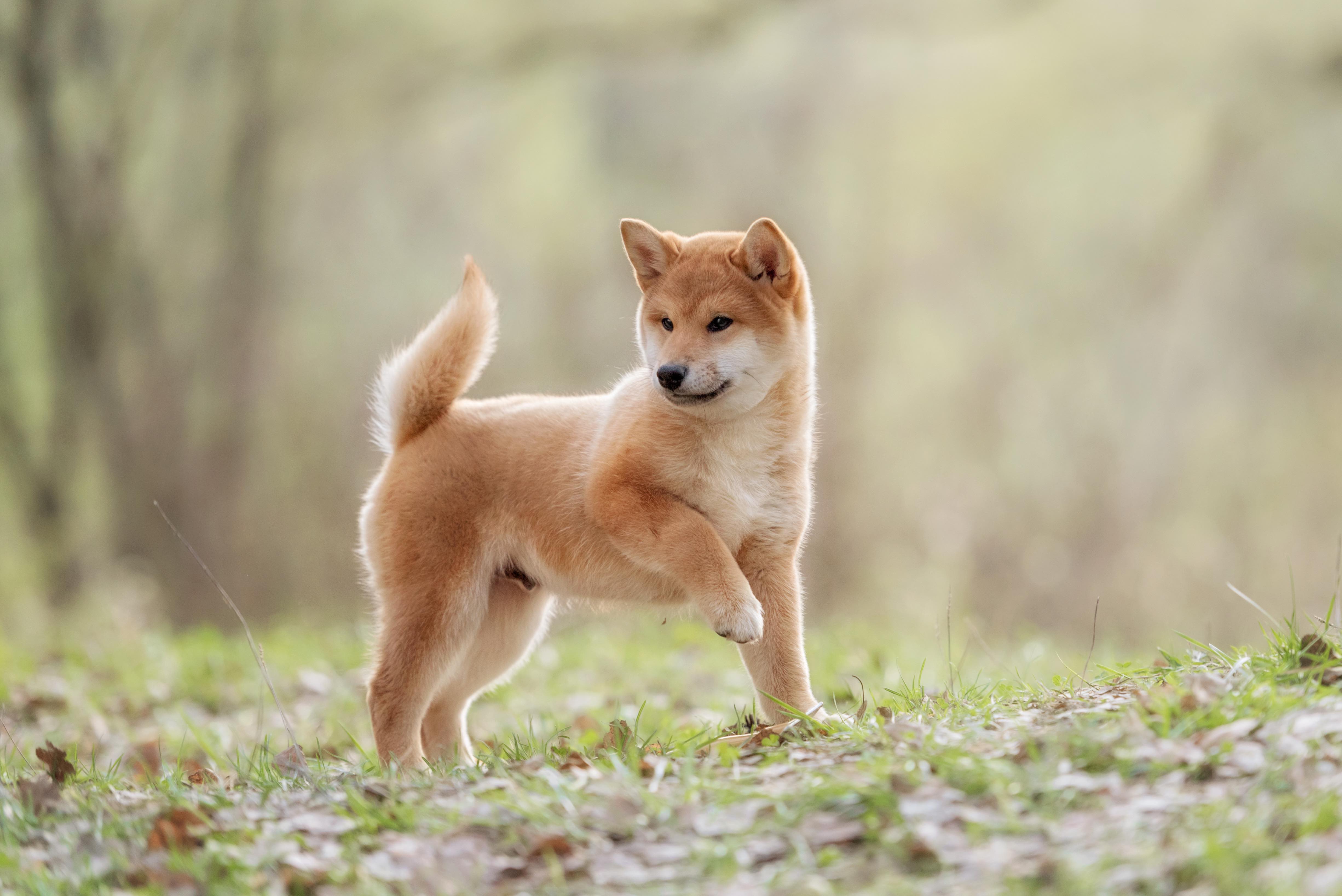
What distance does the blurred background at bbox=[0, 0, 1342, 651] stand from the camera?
42.1 feet

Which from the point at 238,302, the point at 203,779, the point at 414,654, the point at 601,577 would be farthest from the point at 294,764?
the point at 238,302

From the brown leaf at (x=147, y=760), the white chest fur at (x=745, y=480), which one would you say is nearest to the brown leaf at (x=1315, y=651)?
the white chest fur at (x=745, y=480)

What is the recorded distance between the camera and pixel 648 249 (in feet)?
14.6

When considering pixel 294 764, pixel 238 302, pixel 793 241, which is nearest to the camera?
pixel 294 764

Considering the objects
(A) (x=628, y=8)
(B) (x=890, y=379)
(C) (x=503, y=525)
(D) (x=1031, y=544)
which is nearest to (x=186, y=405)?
(A) (x=628, y=8)

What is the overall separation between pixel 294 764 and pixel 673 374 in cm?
175

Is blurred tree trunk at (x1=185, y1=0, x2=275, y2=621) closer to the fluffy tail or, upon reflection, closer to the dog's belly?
the fluffy tail

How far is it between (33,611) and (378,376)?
319 inches

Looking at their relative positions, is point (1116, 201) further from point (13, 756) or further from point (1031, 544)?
point (13, 756)

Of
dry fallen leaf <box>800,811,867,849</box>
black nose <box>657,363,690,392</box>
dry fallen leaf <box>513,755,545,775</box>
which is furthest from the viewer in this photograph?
black nose <box>657,363,690,392</box>

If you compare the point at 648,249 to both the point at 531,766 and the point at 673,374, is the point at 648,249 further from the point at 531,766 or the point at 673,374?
the point at 531,766

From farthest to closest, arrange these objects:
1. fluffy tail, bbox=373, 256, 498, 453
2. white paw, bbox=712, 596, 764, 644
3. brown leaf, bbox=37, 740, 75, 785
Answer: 1. fluffy tail, bbox=373, 256, 498, 453
2. white paw, bbox=712, 596, 764, 644
3. brown leaf, bbox=37, 740, 75, 785

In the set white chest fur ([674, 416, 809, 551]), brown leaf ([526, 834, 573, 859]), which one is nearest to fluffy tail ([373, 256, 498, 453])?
white chest fur ([674, 416, 809, 551])

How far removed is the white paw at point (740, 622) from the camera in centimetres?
376
